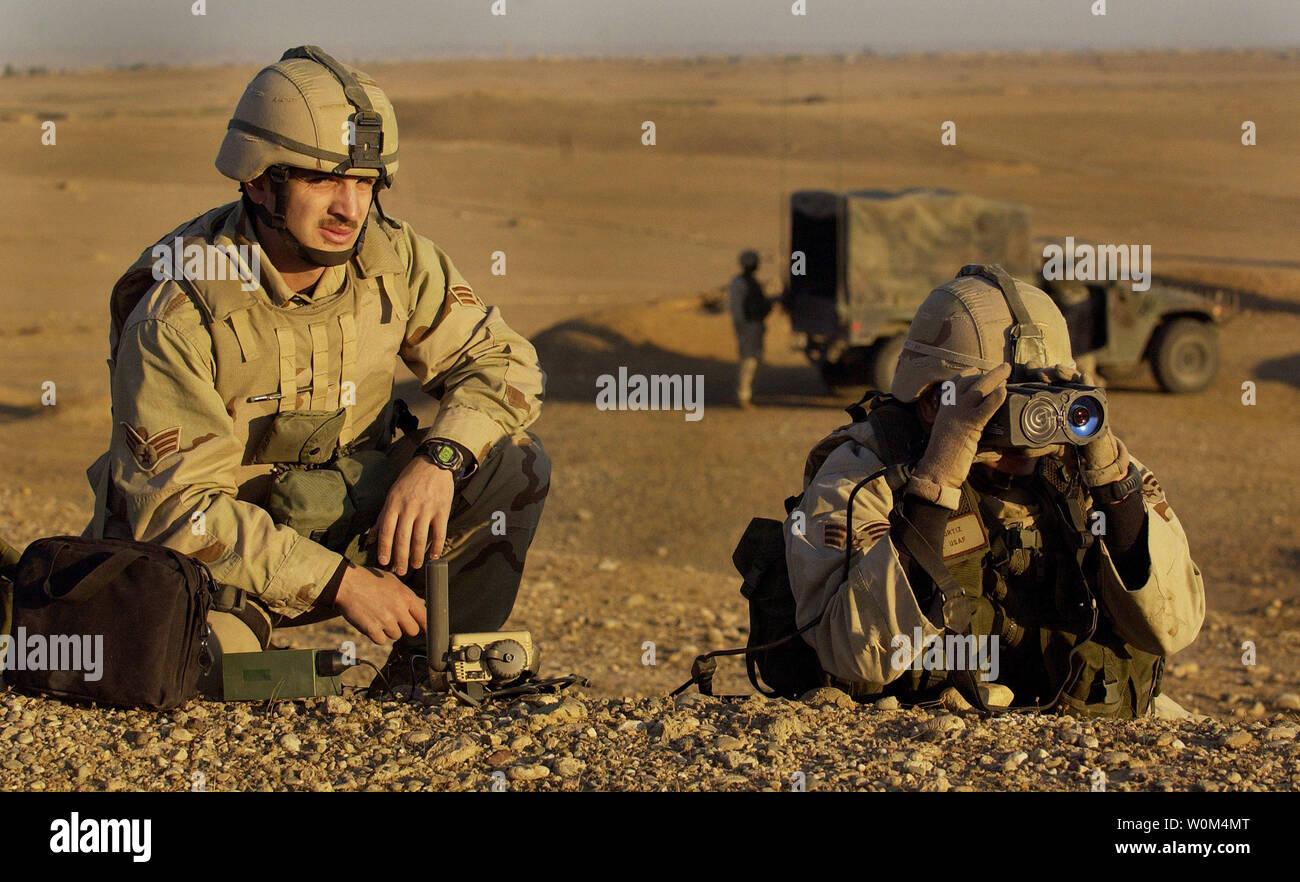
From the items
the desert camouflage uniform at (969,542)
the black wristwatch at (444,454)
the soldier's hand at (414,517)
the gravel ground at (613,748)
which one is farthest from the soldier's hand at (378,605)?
the desert camouflage uniform at (969,542)

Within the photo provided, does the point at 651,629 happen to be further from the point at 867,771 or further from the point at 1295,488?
the point at 1295,488

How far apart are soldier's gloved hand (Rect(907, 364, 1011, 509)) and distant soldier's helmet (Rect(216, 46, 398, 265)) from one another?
1457 millimetres

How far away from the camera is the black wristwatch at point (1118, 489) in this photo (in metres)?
3.50

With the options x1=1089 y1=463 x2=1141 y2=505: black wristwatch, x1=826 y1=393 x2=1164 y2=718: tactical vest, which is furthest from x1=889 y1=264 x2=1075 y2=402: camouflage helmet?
x1=1089 y1=463 x2=1141 y2=505: black wristwatch

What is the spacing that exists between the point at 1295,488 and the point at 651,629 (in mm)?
5845

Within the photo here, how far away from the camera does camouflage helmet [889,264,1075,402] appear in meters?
3.53

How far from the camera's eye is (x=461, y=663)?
366 cm

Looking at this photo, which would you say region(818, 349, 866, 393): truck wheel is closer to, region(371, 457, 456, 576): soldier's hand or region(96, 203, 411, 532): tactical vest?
region(96, 203, 411, 532): tactical vest

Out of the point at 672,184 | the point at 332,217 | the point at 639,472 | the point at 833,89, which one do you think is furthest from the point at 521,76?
the point at 332,217
